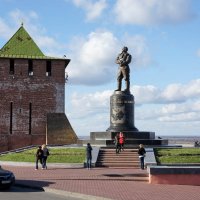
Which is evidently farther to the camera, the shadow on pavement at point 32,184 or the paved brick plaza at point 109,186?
the shadow on pavement at point 32,184

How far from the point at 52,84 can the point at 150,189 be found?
90.8ft

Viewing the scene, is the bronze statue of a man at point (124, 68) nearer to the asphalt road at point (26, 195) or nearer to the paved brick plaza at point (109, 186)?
the paved brick plaza at point (109, 186)

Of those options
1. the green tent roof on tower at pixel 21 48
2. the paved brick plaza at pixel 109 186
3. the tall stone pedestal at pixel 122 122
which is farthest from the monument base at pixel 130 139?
the green tent roof on tower at pixel 21 48

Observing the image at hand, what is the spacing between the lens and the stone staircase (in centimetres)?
2256

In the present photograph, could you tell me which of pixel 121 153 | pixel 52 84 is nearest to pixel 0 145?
pixel 52 84

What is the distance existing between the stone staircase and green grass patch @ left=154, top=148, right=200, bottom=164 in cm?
118

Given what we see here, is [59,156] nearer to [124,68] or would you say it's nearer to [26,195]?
[124,68]

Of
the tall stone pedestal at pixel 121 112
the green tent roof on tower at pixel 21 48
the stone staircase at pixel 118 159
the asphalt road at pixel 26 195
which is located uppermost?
the green tent roof on tower at pixel 21 48

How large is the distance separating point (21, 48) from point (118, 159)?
2194cm

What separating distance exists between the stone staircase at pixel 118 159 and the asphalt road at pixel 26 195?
27.7ft

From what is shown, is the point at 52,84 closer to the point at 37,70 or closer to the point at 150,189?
the point at 37,70

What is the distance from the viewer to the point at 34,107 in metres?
40.5

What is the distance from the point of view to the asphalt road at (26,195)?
12.5 m

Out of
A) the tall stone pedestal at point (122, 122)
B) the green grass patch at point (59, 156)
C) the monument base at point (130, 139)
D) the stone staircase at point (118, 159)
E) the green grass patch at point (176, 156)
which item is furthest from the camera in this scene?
the tall stone pedestal at point (122, 122)
